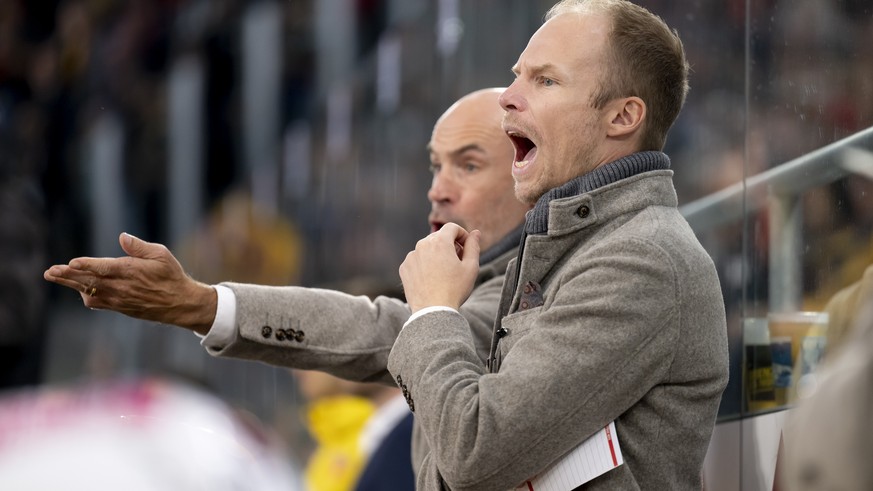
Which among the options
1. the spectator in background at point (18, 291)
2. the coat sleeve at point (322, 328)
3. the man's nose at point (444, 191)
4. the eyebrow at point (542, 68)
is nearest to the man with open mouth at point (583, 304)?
the eyebrow at point (542, 68)

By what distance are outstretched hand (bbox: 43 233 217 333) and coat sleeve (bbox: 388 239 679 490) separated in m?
0.49

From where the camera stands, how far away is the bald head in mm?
2057

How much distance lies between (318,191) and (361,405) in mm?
3665

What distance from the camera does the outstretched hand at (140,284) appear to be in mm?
1643

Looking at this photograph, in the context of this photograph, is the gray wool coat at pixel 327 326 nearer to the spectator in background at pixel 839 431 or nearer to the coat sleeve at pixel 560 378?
the coat sleeve at pixel 560 378

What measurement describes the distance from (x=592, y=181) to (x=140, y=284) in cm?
62

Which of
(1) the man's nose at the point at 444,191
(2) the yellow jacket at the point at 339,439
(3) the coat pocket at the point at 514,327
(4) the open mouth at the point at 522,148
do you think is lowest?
(2) the yellow jacket at the point at 339,439

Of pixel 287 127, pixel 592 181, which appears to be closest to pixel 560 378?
pixel 592 181

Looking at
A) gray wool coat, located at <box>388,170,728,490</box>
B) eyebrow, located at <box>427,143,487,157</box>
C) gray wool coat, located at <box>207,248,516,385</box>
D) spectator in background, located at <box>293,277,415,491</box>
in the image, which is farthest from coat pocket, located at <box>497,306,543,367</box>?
spectator in background, located at <box>293,277,415,491</box>

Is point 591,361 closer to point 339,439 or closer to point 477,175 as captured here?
point 477,175

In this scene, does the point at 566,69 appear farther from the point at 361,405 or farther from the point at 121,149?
the point at 121,149

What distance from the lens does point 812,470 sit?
77cm

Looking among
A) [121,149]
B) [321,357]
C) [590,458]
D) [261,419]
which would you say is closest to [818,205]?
[590,458]

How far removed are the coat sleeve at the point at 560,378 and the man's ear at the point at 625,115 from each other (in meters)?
0.20
